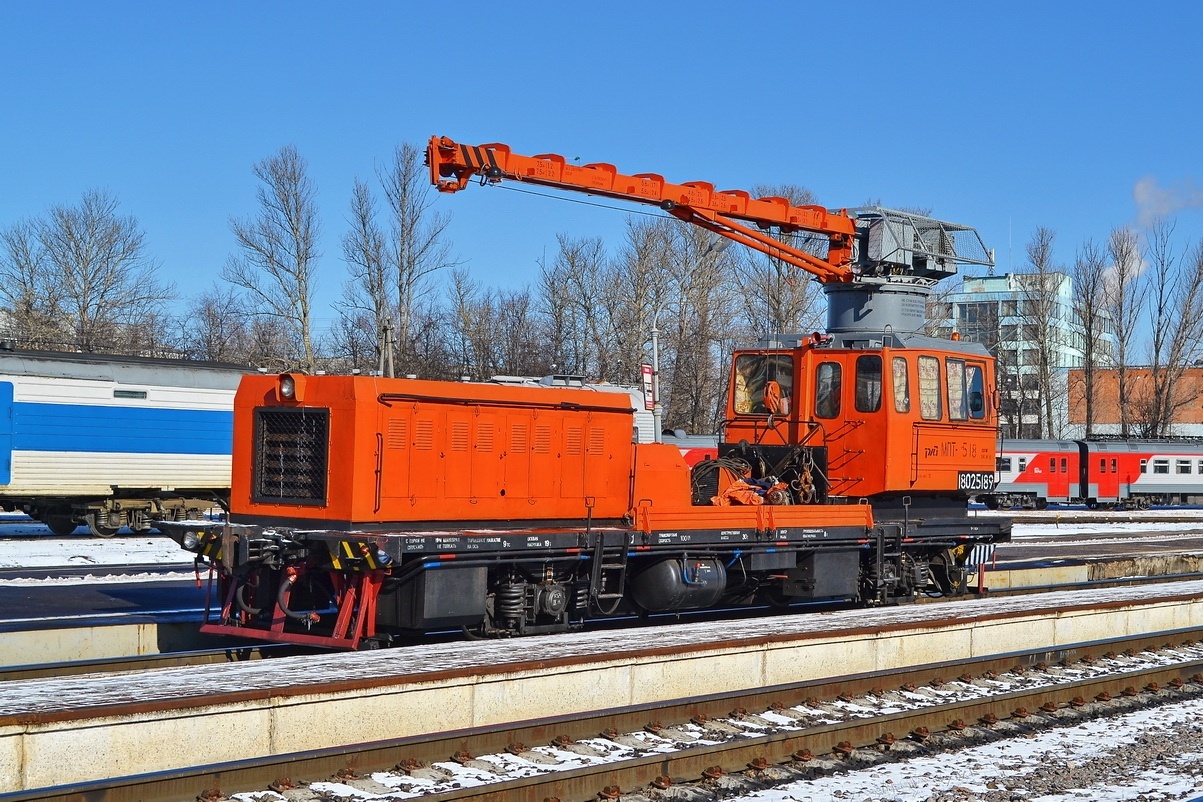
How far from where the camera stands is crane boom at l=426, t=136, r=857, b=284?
13.4m

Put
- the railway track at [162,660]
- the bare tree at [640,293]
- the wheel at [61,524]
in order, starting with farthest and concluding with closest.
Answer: the bare tree at [640,293]
the wheel at [61,524]
the railway track at [162,660]

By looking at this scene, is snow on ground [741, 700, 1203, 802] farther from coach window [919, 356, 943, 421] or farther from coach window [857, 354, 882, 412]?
coach window [919, 356, 943, 421]

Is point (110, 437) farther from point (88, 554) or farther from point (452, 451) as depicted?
point (452, 451)

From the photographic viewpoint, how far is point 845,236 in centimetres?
1641

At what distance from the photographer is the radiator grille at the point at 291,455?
36.1ft

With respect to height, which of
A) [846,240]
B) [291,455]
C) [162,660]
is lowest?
[162,660]

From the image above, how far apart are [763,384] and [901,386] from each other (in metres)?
1.74

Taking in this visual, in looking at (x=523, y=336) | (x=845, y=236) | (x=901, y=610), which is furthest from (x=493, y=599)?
(x=523, y=336)

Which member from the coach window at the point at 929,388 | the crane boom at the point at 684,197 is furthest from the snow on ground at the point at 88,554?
the coach window at the point at 929,388

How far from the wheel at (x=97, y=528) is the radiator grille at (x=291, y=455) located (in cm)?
1618

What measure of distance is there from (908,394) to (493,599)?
5.96 m

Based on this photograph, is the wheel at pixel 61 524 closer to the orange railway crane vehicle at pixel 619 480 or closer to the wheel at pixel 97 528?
the wheel at pixel 97 528

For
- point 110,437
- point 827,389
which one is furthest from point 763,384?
point 110,437

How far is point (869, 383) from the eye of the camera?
14.6 meters
